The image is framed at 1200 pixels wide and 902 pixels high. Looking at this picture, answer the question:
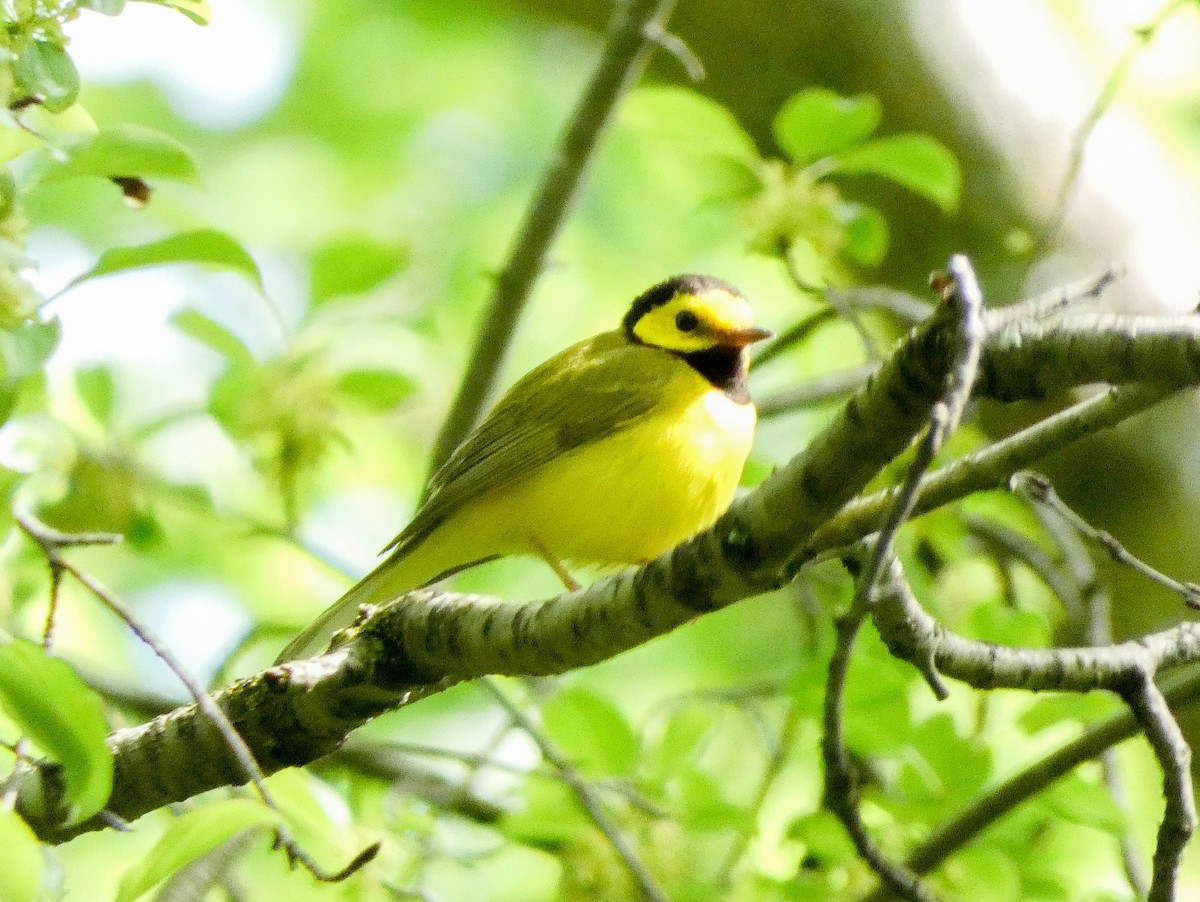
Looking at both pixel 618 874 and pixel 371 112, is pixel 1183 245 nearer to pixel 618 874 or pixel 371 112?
pixel 618 874

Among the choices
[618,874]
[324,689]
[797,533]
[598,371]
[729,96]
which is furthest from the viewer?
[729,96]

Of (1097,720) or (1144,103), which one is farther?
(1144,103)

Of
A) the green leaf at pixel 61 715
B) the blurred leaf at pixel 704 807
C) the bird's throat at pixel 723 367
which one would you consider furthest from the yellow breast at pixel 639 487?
the green leaf at pixel 61 715

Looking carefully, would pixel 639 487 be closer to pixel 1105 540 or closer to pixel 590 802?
pixel 590 802

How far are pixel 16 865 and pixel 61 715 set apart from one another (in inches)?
9.0

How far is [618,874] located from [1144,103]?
13.8 feet

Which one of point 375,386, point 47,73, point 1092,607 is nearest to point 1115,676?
point 1092,607

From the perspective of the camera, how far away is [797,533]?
226cm

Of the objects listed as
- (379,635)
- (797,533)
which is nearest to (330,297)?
(379,635)

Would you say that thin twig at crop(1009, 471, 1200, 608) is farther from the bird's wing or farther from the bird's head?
the bird's head

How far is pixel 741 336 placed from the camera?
4.75 metres

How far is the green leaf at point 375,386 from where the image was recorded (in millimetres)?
4891

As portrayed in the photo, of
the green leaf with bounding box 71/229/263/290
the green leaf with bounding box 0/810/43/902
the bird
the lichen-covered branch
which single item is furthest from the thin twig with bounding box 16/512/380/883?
the bird

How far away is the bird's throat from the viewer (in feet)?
15.6
